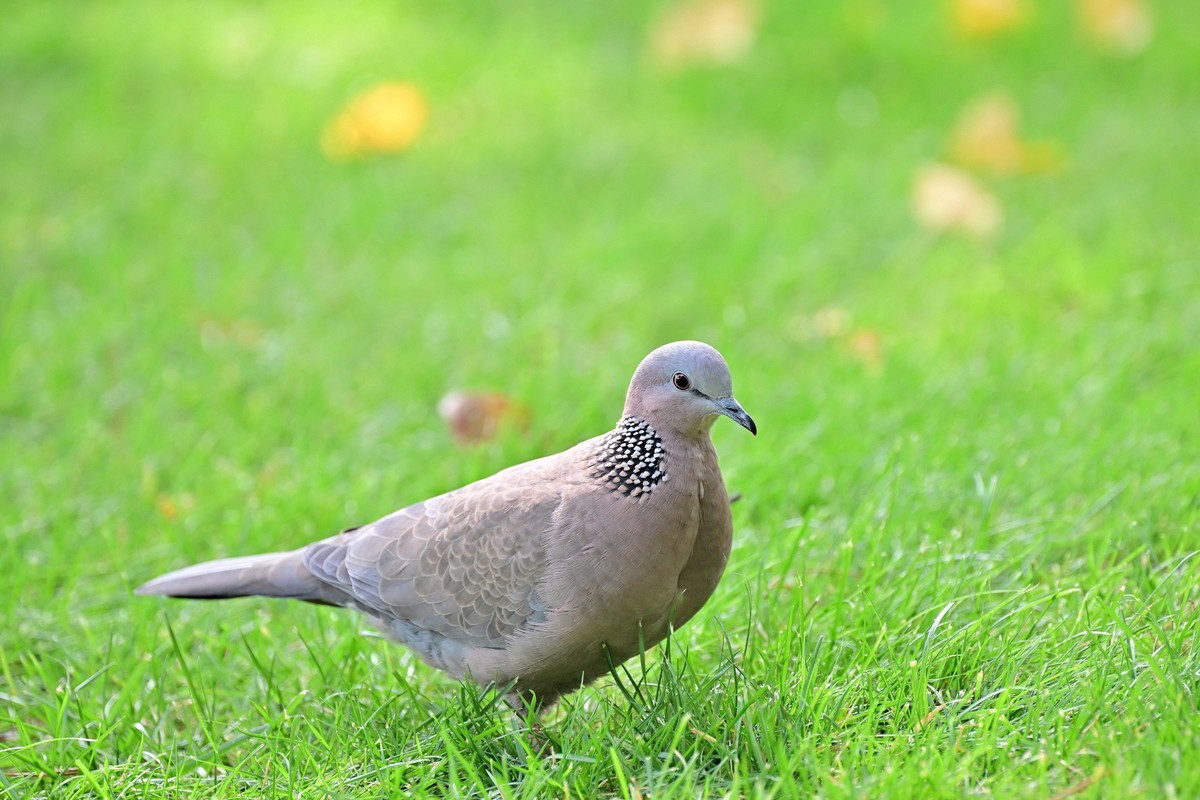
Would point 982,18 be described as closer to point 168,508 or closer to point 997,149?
point 997,149

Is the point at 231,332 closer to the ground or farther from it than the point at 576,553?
farther from it

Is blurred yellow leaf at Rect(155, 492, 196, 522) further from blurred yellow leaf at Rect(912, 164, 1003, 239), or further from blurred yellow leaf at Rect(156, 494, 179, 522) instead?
blurred yellow leaf at Rect(912, 164, 1003, 239)

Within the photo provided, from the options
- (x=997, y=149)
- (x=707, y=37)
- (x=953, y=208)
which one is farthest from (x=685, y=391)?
(x=707, y=37)

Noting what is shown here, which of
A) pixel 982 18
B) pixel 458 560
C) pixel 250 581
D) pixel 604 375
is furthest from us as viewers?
pixel 982 18

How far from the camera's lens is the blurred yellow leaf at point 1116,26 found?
7641 mm

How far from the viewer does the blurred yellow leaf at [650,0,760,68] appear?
7.50m

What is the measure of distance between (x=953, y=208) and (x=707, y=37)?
2225 mm

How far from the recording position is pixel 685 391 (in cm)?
296

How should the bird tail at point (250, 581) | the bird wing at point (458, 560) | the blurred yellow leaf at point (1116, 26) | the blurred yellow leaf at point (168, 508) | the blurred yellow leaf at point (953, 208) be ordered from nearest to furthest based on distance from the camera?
the bird wing at point (458, 560), the bird tail at point (250, 581), the blurred yellow leaf at point (168, 508), the blurred yellow leaf at point (953, 208), the blurred yellow leaf at point (1116, 26)

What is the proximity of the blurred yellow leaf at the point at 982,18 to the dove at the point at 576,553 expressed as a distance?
18.1 feet

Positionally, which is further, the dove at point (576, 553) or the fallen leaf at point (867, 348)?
the fallen leaf at point (867, 348)

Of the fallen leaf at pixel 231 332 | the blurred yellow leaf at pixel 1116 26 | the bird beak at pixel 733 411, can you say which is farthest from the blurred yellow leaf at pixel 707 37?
the bird beak at pixel 733 411

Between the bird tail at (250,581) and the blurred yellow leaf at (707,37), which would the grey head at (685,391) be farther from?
the blurred yellow leaf at (707,37)

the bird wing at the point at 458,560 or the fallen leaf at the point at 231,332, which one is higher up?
the fallen leaf at the point at 231,332
